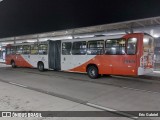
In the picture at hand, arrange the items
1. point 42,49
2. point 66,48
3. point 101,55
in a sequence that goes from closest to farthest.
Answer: point 101,55
point 66,48
point 42,49

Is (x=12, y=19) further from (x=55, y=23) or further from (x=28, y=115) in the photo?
(x=28, y=115)

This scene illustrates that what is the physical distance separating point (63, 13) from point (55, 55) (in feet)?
12.9

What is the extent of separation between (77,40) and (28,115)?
8.21m

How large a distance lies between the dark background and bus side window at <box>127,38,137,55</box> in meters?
1.95

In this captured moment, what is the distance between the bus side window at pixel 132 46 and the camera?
31.2 ft

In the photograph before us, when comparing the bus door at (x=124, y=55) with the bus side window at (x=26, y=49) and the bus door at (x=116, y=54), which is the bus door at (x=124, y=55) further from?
the bus side window at (x=26, y=49)

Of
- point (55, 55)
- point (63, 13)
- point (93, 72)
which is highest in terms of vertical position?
point (63, 13)

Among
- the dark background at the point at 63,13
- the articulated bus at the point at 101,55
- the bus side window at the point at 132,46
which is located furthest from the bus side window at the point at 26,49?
the bus side window at the point at 132,46

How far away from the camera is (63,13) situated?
15445mm

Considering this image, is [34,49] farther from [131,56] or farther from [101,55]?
[131,56]

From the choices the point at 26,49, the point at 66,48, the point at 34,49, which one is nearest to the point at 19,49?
the point at 26,49

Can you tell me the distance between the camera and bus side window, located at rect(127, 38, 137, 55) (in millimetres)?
9500

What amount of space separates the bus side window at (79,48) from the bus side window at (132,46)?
3.20 meters

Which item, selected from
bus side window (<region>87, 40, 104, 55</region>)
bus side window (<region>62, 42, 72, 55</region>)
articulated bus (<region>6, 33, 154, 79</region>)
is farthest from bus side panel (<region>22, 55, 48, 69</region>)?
bus side window (<region>87, 40, 104, 55</region>)
